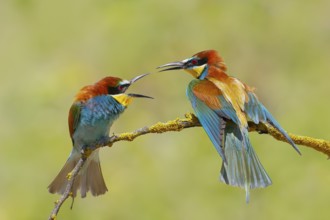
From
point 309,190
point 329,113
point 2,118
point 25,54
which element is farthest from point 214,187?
point 25,54

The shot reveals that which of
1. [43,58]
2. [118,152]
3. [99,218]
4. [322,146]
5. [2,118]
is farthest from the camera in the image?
[43,58]

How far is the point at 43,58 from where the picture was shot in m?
6.75

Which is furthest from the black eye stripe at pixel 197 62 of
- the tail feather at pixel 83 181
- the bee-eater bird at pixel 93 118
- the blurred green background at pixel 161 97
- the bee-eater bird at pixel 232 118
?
the blurred green background at pixel 161 97

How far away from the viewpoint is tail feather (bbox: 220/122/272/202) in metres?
2.67

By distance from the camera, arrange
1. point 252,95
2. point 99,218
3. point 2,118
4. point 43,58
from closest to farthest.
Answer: point 252,95 → point 99,218 → point 2,118 → point 43,58

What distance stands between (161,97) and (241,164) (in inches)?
119

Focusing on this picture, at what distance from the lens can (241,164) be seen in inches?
108

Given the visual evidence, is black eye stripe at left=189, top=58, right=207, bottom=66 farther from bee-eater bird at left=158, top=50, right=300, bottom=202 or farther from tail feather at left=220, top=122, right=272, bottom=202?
tail feather at left=220, top=122, right=272, bottom=202

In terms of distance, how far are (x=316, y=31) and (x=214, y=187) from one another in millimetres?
1989

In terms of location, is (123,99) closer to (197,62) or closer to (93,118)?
(93,118)

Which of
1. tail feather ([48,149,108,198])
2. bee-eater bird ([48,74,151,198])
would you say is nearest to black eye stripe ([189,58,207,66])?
Answer: bee-eater bird ([48,74,151,198])

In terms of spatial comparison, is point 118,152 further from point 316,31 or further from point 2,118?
point 316,31

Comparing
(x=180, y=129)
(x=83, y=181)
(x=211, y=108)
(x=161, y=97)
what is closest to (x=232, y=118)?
(x=211, y=108)

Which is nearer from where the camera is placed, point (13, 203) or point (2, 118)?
point (13, 203)
